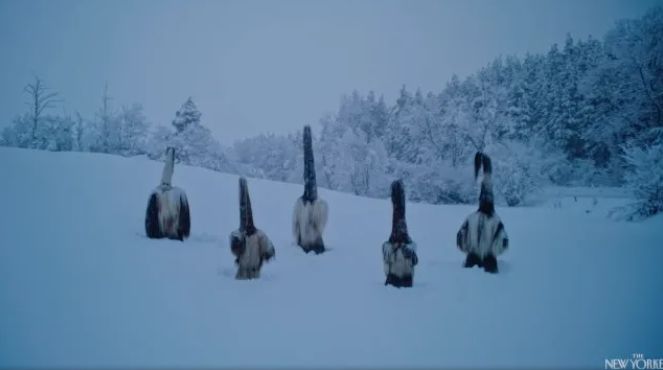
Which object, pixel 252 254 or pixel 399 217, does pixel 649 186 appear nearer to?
pixel 399 217

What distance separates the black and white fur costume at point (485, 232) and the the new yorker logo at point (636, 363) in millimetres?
2550

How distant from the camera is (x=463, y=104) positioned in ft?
92.8

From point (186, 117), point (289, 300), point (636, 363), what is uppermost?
point (186, 117)

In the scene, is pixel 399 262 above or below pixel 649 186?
below

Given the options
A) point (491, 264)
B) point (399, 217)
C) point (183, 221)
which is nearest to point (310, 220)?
point (183, 221)

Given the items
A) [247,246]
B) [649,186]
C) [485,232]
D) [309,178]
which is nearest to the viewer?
[247,246]

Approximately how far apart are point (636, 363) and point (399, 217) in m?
2.73

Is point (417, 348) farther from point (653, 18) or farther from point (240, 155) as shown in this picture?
point (240, 155)

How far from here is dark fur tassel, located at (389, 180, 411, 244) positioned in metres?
5.15

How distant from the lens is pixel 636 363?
338cm

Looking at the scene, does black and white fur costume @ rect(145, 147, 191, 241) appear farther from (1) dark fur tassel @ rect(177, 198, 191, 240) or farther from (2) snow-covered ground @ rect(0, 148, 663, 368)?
(2) snow-covered ground @ rect(0, 148, 663, 368)

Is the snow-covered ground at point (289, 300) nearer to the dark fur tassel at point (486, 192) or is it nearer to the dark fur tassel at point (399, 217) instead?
the dark fur tassel at point (399, 217)

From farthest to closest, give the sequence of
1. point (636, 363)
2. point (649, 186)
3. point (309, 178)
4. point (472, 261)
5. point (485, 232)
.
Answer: point (649, 186) < point (309, 178) < point (472, 261) < point (485, 232) < point (636, 363)

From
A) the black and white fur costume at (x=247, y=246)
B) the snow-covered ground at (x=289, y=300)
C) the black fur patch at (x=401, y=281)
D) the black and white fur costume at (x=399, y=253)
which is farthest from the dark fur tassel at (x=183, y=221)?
the black fur patch at (x=401, y=281)
